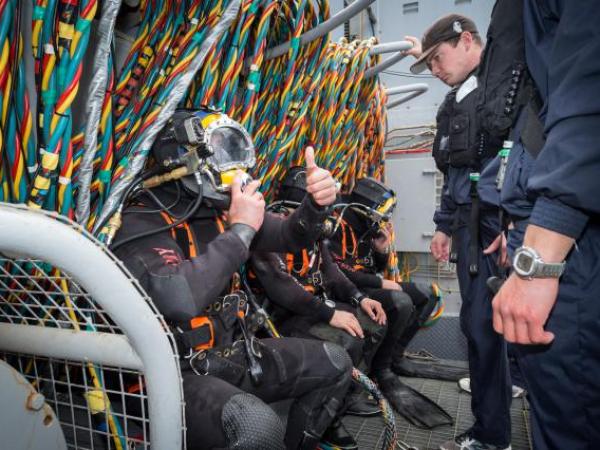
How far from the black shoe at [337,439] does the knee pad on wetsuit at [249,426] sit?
0.81 metres

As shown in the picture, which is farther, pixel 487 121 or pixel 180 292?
pixel 487 121

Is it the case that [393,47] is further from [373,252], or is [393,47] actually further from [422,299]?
[422,299]

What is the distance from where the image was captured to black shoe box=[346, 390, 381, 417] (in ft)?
7.14

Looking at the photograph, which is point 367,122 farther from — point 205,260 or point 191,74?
point 205,260

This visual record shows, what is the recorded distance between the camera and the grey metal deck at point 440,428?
193 cm

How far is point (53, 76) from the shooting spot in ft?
3.43

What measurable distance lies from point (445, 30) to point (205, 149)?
142 cm

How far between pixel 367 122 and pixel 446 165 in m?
1.21

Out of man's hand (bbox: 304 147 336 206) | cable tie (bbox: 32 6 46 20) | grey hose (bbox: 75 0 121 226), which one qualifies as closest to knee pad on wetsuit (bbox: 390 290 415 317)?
man's hand (bbox: 304 147 336 206)

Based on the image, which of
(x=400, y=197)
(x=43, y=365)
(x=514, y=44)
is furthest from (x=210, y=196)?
(x=400, y=197)

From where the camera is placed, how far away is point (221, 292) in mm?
1404

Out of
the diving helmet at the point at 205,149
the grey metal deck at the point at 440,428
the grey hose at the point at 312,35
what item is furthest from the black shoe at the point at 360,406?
the grey hose at the point at 312,35

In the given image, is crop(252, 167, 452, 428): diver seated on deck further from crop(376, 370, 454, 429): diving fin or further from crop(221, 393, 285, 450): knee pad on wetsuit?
crop(221, 393, 285, 450): knee pad on wetsuit

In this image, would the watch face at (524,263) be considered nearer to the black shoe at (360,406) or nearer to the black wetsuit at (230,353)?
the black wetsuit at (230,353)
